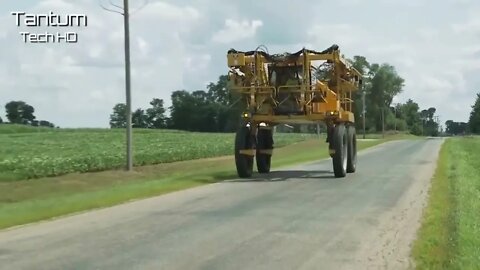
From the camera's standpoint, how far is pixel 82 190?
2472cm

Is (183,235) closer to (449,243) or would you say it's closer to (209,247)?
(209,247)

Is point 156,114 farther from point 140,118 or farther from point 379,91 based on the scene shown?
point 379,91

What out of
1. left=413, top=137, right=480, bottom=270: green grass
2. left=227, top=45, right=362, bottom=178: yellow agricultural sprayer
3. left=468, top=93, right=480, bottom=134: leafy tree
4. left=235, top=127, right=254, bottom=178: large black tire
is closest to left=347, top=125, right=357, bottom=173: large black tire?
left=227, top=45, right=362, bottom=178: yellow agricultural sprayer

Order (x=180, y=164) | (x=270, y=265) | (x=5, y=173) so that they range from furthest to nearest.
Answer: (x=180, y=164)
(x=5, y=173)
(x=270, y=265)

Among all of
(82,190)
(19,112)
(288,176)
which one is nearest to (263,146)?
(288,176)

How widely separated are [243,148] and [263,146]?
286 centimetres

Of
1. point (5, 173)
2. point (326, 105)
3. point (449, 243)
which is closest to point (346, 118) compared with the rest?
point (326, 105)

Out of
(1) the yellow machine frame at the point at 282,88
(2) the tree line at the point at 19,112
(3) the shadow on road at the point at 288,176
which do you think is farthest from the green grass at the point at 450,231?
(2) the tree line at the point at 19,112

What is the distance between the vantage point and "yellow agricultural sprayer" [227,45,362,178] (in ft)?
78.4

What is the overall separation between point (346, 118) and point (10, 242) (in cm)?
1604

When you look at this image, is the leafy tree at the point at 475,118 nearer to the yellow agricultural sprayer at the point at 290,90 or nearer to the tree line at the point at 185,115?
the tree line at the point at 185,115

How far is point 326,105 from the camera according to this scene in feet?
79.5

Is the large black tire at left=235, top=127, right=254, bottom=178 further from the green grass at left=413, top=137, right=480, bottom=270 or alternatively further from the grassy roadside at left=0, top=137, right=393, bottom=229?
the green grass at left=413, top=137, right=480, bottom=270

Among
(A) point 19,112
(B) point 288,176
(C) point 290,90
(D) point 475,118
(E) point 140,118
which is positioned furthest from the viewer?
(D) point 475,118
